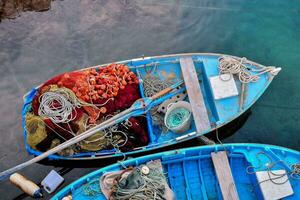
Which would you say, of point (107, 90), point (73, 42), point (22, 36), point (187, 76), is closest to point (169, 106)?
point (187, 76)

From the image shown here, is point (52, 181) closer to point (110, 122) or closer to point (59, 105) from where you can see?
point (59, 105)

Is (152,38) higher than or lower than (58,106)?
higher

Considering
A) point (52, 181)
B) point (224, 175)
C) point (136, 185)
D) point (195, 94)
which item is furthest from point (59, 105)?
point (224, 175)

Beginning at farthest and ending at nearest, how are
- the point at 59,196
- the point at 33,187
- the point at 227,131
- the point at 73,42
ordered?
the point at 73,42 → the point at 227,131 → the point at 33,187 → the point at 59,196

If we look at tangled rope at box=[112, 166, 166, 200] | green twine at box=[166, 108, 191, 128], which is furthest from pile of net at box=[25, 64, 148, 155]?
tangled rope at box=[112, 166, 166, 200]

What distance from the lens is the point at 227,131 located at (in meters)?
10.0

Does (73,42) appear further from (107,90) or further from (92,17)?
(107,90)

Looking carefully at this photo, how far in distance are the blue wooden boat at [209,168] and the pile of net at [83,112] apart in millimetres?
868

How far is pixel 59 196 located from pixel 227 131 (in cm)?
462

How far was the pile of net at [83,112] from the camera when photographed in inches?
334

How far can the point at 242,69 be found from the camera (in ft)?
29.6

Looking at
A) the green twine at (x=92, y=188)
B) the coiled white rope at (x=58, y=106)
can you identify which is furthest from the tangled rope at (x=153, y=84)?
the green twine at (x=92, y=188)

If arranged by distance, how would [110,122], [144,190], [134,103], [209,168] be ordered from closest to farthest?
[144,190]
[209,168]
[110,122]
[134,103]

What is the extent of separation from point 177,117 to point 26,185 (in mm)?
3670
